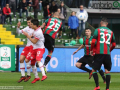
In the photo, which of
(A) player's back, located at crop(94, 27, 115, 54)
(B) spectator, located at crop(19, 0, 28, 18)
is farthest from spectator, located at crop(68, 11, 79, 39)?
(A) player's back, located at crop(94, 27, 115, 54)

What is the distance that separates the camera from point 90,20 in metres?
32.0

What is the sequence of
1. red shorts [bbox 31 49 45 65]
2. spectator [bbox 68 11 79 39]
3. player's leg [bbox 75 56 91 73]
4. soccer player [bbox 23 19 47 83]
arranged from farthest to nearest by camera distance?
spectator [bbox 68 11 79 39]
player's leg [bbox 75 56 91 73]
red shorts [bbox 31 49 45 65]
soccer player [bbox 23 19 47 83]

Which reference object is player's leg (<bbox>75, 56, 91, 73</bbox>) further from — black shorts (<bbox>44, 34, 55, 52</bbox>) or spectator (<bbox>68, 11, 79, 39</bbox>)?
spectator (<bbox>68, 11, 79, 39</bbox>)

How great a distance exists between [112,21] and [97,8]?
3423mm

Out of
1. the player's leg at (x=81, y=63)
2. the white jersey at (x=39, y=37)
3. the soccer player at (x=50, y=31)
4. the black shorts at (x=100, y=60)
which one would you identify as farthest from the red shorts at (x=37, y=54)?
the black shorts at (x=100, y=60)

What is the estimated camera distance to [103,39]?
9.55m

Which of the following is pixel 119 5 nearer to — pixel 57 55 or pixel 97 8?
pixel 97 8

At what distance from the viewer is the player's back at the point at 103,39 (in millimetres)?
9492

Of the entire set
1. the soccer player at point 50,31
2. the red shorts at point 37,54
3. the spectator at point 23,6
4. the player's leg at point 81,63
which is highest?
the spectator at point 23,6

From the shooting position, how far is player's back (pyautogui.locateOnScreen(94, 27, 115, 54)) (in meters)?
9.49

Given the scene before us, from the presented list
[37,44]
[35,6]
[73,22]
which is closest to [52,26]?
[37,44]

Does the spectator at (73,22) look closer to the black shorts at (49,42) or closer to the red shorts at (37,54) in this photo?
the black shorts at (49,42)

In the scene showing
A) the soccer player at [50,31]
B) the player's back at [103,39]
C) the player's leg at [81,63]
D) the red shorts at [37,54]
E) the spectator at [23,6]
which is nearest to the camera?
the player's back at [103,39]

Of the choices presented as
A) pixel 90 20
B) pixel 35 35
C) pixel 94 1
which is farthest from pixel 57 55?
pixel 90 20
